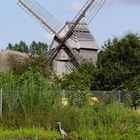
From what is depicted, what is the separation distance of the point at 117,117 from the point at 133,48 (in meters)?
27.2

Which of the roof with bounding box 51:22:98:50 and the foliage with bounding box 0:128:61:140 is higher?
the roof with bounding box 51:22:98:50

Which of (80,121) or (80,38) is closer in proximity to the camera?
(80,121)

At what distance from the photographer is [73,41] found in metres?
69.6

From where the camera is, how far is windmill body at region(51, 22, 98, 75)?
66.1 meters

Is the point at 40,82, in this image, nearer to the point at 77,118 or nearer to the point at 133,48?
the point at 77,118

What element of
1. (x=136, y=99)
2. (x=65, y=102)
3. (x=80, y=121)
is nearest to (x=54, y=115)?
(x=80, y=121)

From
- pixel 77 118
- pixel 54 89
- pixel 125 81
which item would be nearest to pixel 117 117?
pixel 77 118

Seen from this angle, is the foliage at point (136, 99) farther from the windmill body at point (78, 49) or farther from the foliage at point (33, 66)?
the windmill body at point (78, 49)

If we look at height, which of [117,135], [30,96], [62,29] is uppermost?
[62,29]

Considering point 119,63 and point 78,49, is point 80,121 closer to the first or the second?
point 119,63

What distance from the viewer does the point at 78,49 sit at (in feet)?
232

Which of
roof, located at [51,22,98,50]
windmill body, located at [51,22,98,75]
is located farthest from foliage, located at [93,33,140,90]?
roof, located at [51,22,98,50]

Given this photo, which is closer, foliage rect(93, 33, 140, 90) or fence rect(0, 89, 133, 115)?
fence rect(0, 89, 133, 115)

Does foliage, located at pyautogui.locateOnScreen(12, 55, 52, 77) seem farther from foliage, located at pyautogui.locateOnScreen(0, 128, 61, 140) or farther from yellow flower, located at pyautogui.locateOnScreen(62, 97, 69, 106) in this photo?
foliage, located at pyautogui.locateOnScreen(0, 128, 61, 140)
